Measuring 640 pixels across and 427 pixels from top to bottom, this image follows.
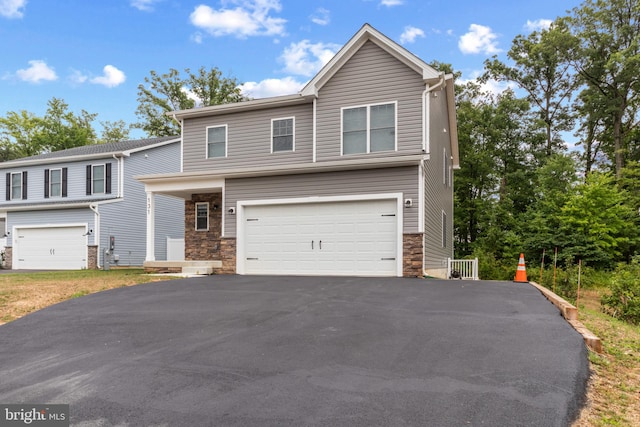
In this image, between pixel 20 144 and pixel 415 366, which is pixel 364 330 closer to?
pixel 415 366

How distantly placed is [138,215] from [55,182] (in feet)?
16.4

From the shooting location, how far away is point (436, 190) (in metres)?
14.7

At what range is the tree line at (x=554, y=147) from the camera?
2025 cm

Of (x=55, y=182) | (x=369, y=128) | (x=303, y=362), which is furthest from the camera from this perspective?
(x=55, y=182)

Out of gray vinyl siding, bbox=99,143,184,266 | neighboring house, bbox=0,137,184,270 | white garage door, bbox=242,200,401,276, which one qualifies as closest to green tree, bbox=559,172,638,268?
white garage door, bbox=242,200,401,276

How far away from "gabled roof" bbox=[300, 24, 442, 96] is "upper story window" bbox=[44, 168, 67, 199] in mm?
15794

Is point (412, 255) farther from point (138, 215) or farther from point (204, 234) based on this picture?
point (138, 215)

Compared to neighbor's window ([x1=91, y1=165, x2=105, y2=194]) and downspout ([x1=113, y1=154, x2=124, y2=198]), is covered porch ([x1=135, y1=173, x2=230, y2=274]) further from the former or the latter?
neighbor's window ([x1=91, y1=165, x2=105, y2=194])

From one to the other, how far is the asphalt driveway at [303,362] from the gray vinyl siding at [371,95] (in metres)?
6.41

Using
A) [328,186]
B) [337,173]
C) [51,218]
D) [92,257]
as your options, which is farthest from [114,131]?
[337,173]

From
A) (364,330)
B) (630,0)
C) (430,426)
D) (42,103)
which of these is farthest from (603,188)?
(42,103)

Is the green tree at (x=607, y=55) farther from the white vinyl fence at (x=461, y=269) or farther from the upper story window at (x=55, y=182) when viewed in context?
the upper story window at (x=55, y=182)

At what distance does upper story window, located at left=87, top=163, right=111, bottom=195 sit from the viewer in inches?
850

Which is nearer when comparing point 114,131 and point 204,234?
point 204,234
